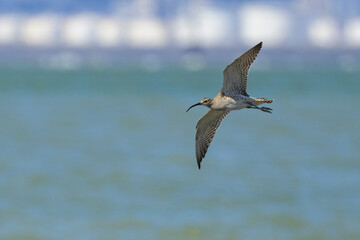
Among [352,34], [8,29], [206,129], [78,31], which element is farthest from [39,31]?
[206,129]

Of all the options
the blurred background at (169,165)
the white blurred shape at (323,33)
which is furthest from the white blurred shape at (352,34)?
the blurred background at (169,165)

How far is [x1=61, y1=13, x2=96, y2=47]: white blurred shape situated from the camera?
122125 mm

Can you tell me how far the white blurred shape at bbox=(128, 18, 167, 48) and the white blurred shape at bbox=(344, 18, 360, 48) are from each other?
2493 centimetres

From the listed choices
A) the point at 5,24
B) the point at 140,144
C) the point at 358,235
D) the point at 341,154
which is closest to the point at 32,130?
the point at 140,144

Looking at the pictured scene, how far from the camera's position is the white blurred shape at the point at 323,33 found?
4562 inches

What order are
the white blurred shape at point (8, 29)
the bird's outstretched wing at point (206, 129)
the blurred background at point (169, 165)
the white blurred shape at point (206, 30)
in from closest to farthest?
the bird's outstretched wing at point (206, 129) → the blurred background at point (169, 165) → the white blurred shape at point (206, 30) → the white blurred shape at point (8, 29)

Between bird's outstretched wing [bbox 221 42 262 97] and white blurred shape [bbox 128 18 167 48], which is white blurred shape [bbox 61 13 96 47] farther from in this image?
bird's outstretched wing [bbox 221 42 262 97]

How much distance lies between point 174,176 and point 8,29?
113549mm

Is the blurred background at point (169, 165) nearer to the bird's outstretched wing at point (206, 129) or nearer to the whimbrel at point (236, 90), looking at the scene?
the bird's outstretched wing at point (206, 129)

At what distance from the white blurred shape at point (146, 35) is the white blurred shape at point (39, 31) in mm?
10939

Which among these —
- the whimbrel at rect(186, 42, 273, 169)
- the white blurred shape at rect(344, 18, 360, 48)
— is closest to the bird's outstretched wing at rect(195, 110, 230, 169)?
the whimbrel at rect(186, 42, 273, 169)

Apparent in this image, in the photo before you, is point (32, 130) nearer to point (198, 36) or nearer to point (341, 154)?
point (341, 154)

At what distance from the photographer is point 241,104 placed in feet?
26.1

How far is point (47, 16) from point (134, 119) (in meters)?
114
